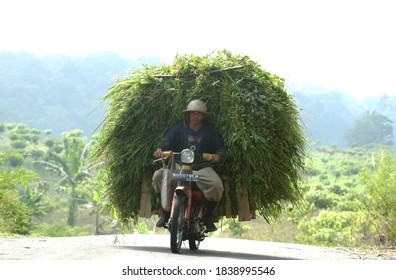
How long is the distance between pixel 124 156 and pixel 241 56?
7.01 ft

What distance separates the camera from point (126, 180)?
905 centimetres

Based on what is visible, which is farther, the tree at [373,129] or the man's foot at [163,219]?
the tree at [373,129]

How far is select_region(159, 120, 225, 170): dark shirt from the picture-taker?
837cm

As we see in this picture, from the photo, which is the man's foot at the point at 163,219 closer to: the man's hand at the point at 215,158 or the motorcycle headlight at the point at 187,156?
the motorcycle headlight at the point at 187,156

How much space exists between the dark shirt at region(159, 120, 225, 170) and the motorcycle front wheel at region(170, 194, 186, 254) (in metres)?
0.63

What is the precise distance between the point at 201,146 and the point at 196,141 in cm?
9

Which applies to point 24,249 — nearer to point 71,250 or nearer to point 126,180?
point 71,250

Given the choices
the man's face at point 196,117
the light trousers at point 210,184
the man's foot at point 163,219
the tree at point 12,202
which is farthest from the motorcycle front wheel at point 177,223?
the tree at point 12,202

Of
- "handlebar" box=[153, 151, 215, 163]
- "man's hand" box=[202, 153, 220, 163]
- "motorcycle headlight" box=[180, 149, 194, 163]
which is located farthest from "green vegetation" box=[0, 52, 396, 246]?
"man's hand" box=[202, 153, 220, 163]

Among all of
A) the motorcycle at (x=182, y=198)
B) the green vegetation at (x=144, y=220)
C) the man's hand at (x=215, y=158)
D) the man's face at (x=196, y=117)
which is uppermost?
the man's face at (x=196, y=117)

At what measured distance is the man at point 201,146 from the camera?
8.15m

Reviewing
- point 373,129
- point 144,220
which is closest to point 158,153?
point 144,220

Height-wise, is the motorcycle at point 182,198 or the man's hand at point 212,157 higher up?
the man's hand at point 212,157

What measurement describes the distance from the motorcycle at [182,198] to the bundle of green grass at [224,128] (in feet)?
1.78
